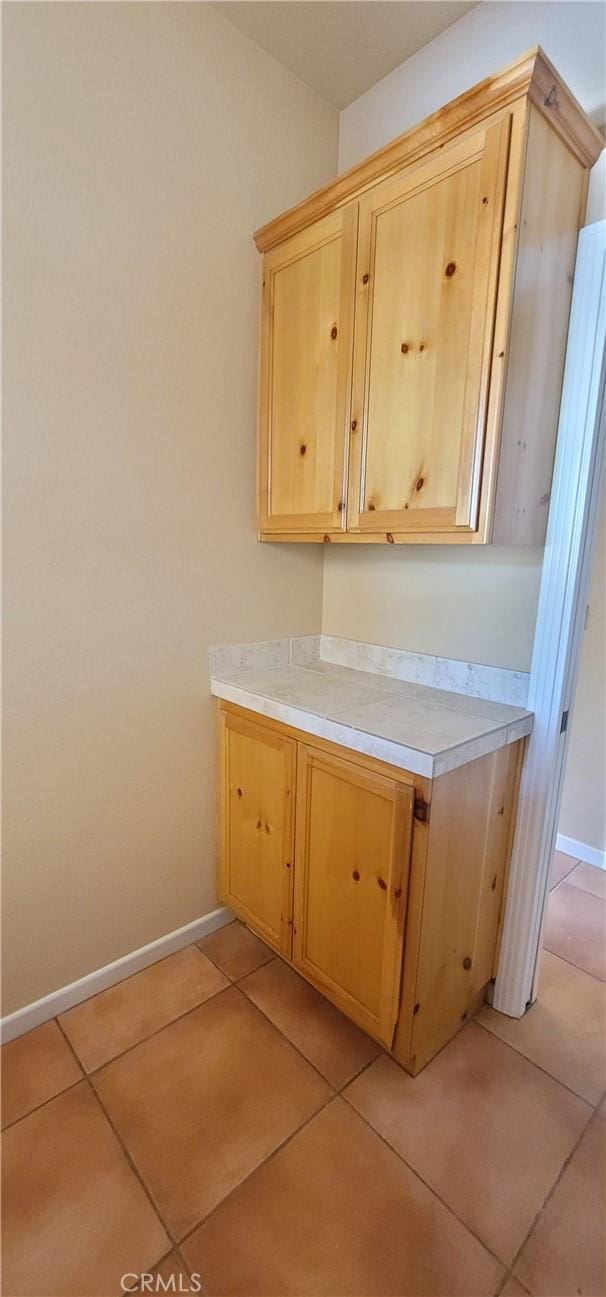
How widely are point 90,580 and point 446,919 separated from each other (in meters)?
1.27

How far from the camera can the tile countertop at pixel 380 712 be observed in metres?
1.22

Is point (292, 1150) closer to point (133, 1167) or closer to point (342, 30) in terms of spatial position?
point (133, 1167)

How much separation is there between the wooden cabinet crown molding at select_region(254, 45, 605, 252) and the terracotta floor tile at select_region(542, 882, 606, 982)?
2.28 m

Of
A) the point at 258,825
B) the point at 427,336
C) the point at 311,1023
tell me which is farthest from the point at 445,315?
the point at 311,1023

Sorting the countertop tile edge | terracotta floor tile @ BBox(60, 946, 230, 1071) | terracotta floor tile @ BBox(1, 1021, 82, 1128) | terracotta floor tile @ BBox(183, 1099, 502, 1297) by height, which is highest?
the countertop tile edge

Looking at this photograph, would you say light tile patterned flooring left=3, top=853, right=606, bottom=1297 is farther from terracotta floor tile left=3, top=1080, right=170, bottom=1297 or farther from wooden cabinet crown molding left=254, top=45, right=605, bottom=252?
wooden cabinet crown molding left=254, top=45, right=605, bottom=252

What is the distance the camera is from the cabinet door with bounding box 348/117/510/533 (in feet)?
3.78

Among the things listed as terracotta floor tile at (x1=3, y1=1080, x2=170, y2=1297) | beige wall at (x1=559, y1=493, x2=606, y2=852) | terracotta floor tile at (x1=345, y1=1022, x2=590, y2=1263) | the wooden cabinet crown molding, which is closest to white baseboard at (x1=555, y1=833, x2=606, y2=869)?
beige wall at (x1=559, y1=493, x2=606, y2=852)

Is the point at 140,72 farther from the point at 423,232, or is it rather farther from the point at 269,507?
the point at 269,507

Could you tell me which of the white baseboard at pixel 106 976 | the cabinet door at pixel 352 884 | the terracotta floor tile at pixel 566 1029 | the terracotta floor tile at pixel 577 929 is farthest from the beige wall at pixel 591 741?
the white baseboard at pixel 106 976

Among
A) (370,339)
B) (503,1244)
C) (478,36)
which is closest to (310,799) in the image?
(503,1244)

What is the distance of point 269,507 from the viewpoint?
1.77 meters

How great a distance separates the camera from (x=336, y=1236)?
3.43 feet

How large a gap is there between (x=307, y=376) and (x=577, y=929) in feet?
7.03
